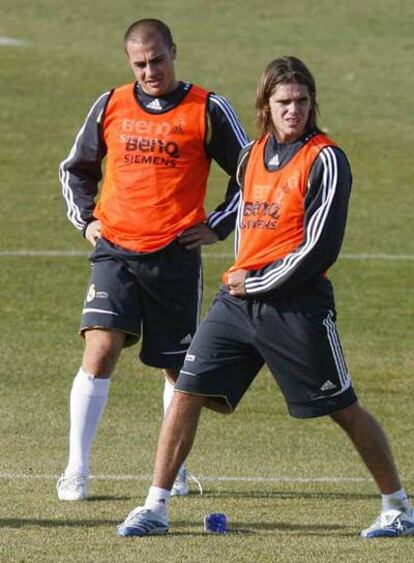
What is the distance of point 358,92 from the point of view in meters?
28.1

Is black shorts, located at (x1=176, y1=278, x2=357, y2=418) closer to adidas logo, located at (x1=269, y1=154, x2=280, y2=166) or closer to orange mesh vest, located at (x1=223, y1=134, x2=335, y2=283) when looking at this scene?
orange mesh vest, located at (x1=223, y1=134, x2=335, y2=283)

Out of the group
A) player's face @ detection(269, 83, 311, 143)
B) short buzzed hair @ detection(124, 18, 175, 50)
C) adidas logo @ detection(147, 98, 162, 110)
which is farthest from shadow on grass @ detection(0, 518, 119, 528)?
short buzzed hair @ detection(124, 18, 175, 50)

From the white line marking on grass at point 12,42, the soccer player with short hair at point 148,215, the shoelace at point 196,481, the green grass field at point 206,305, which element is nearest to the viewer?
the green grass field at point 206,305

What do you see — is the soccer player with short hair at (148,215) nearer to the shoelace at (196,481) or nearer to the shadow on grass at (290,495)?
the shoelace at (196,481)

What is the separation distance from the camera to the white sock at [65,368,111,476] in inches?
380

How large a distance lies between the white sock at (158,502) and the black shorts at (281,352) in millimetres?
481

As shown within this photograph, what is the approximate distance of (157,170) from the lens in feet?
31.7

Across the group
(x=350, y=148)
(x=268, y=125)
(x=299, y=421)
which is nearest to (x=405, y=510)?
(x=268, y=125)

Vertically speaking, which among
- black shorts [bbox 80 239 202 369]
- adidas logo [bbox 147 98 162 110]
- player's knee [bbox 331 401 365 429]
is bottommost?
black shorts [bbox 80 239 202 369]

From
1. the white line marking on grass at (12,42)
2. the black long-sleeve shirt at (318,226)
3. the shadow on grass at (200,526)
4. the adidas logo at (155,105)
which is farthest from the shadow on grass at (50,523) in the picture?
the white line marking on grass at (12,42)

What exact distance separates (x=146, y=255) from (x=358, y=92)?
18899 mm

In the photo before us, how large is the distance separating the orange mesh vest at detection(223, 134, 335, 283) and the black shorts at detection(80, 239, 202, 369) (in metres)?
1.25

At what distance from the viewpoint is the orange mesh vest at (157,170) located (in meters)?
9.63

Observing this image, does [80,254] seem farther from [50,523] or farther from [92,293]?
[50,523]
